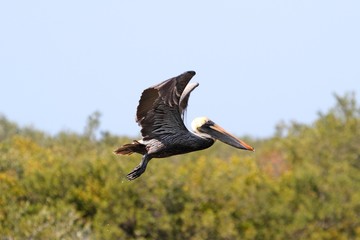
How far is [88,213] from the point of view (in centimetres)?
4491

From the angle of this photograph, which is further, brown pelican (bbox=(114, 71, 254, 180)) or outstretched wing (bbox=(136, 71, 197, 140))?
brown pelican (bbox=(114, 71, 254, 180))

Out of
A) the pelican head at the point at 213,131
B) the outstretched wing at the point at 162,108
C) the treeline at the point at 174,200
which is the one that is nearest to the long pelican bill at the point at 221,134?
the pelican head at the point at 213,131

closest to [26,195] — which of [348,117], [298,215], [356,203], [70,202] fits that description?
[70,202]

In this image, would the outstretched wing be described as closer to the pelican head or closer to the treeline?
the pelican head

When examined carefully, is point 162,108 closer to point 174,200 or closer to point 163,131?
point 163,131

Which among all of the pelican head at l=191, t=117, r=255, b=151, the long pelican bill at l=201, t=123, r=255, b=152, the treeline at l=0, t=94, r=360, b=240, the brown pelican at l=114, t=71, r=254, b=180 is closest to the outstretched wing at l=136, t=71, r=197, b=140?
the brown pelican at l=114, t=71, r=254, b=180

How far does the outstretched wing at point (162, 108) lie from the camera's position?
11.1 meters

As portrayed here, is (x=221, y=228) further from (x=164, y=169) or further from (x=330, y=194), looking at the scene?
(x=330, y=194)

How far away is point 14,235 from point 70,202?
7.75 m

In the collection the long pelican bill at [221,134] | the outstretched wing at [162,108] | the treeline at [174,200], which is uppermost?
the treeline at [174,200]

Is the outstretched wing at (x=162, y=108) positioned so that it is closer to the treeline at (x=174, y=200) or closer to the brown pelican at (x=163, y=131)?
the brown pelican at (x=163, y=131)

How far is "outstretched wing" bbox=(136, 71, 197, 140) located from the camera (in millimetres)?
11078

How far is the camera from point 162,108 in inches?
452

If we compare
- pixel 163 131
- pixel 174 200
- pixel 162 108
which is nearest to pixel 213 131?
pixel 163 131
